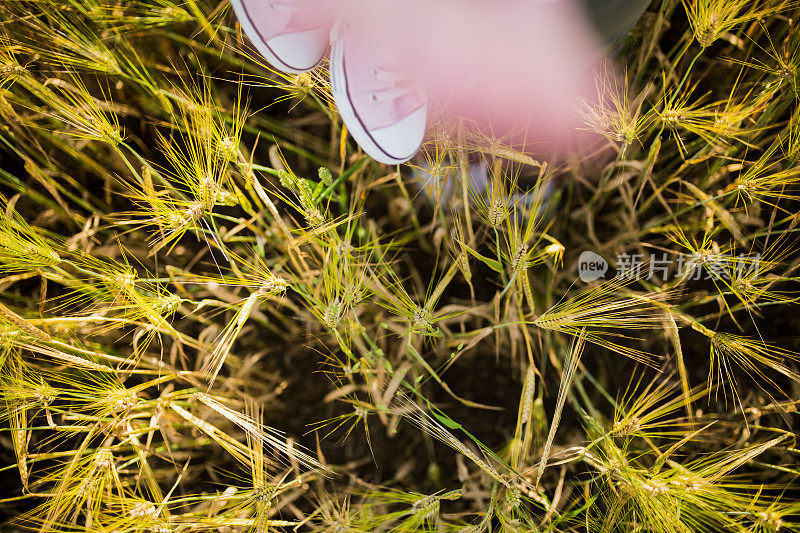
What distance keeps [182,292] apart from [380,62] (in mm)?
400

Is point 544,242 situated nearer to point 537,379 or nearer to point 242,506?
point 537,379

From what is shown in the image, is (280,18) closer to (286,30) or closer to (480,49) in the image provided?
(286,30)

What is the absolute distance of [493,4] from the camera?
301 millimetres

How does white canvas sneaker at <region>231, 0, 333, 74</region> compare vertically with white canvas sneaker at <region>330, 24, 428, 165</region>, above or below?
above

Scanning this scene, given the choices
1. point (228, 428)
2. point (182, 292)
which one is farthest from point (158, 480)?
point (182, 292)

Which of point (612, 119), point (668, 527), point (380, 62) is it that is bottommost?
point (668, 527)

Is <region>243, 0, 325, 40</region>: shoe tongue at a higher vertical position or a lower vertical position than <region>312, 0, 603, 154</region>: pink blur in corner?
higher

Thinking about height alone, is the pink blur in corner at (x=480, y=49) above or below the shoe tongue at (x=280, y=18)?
below

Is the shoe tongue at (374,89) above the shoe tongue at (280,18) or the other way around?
the other way around

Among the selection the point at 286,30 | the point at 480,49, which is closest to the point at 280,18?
the point at 286,30

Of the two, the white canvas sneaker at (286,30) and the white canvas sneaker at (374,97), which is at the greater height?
the white canvas sneaker at (286,30)

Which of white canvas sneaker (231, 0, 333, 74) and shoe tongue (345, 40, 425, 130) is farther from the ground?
white canvas sneaker (231, 0, 333, 74)

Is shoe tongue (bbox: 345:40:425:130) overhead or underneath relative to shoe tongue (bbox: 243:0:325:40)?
underneath

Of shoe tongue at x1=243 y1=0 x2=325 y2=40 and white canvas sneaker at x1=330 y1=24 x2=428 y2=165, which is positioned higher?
shoe tongue at x1=243 y1=0 x2=325 y2=40
